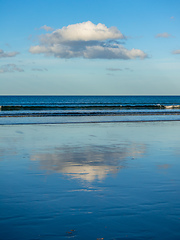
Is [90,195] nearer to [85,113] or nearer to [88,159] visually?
[88,159]

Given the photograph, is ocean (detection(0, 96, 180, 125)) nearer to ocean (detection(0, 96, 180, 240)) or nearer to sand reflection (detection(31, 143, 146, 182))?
sand reflection (detection(31, 143, 146, 182))

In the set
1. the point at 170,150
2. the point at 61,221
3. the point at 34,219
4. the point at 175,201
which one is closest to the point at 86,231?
the point at 61,221

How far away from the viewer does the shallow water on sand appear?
5.47 m

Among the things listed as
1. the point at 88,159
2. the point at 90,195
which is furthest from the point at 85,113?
the point at 90,195

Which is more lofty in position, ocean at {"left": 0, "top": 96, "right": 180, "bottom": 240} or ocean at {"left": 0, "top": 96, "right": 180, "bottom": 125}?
ocean at {"left": 0, "top": 96, "right": 180, "bottom": 125}

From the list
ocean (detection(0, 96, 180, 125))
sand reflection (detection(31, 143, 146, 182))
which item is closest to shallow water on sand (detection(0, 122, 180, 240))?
sand reflection (detection(31, 143, 146, 182))

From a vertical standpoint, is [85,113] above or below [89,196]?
above

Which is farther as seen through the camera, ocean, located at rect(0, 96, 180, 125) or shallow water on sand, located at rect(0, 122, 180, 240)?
ocean, located at rect(0, 96, 180, 125)

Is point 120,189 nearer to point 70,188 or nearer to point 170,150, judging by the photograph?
point 70,188

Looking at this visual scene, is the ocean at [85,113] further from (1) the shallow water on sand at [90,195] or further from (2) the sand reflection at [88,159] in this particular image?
(1) the shallow water on sand at [90,195]

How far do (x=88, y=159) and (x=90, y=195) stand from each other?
15.8 feet

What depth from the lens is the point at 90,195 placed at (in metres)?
7.24

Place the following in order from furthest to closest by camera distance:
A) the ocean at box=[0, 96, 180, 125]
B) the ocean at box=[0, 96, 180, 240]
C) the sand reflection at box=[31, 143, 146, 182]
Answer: the ocean at box=[0, 96, 180, 125] < the sand reflection at box=[31, 143, 146, 182] < the ocean at box=[0, 96, 180, 240]

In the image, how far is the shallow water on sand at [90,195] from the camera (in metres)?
5.47
